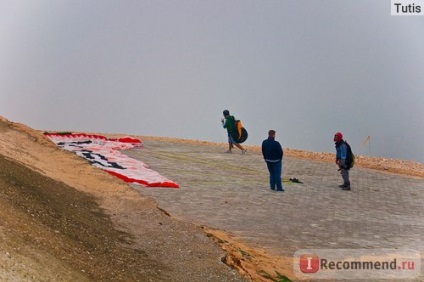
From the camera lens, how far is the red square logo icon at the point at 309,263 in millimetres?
10766

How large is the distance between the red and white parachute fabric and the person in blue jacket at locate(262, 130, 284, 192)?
2.62 metres

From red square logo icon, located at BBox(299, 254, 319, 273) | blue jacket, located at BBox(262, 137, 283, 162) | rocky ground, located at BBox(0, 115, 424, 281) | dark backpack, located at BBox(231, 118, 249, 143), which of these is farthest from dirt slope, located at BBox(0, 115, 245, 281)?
dark backpack, located at BBox(231, 118, 249, 143)

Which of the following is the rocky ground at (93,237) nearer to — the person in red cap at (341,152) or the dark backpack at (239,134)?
the person in red cap at (341,152)

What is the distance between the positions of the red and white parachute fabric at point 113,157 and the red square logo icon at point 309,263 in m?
6.24

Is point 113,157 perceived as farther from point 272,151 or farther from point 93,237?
point 93,237

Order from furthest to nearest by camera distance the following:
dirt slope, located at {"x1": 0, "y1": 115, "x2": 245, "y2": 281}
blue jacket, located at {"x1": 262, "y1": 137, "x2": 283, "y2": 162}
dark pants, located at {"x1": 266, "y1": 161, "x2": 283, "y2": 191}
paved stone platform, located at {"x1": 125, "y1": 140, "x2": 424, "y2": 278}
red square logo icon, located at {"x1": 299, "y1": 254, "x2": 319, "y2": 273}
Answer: dark pants, located at {"x1": 266, "y1": 161, "x2": 283, "y2": 191}, blue jacket, located at {"x1": 262, "y1": 137, "x2": 283, "y2": 162}, paved stone platform, located at {"x1": 125, "y1": 140, "x2": 424, "y2": 278}, red square logo icon, located at {"x1": 299, "y1": 254, "x2": 319, "y2": 273}, dirt slope, located at {"x1": 0, "y1": 115, "x2": 245, "y2": 281}

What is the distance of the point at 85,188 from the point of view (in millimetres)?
13883

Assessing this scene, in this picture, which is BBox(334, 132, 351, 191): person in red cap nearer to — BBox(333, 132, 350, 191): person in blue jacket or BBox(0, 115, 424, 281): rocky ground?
BBox(333, 132, 350, 191): person in blue jacket

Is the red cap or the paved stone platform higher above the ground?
the red cap

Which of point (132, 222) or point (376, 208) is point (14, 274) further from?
point (376, 208)

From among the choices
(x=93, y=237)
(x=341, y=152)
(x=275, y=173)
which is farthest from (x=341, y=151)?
(x=93, y=237)

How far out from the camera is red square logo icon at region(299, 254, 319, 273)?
10.8 m

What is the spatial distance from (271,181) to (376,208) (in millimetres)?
3040

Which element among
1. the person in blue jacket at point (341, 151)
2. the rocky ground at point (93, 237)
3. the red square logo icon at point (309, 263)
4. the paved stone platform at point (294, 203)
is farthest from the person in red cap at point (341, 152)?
the red square logo icon at point (309, 263)
